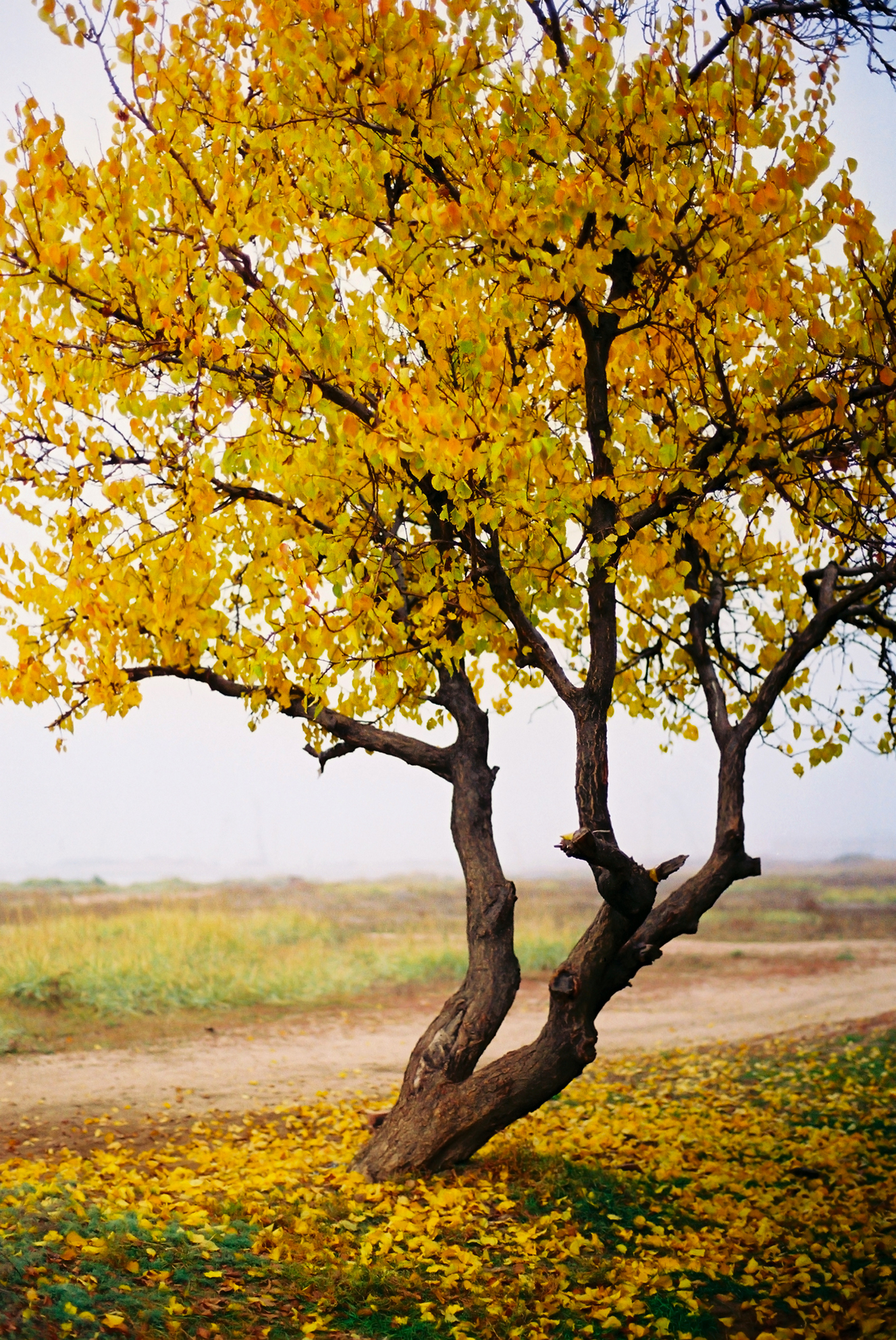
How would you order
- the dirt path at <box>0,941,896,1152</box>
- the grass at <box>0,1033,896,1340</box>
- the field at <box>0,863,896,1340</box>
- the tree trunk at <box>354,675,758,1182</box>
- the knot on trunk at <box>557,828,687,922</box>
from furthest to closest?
the dirt path at <box>0,941,896,1152</box>
the tree trunk at <box>354,675,758,1182</box>
the knot on trunk at <box>557,828,687,922</box>
the field at <box>0,863,896,1340</box>
the grass at <box>0,1033,896,1340</box>

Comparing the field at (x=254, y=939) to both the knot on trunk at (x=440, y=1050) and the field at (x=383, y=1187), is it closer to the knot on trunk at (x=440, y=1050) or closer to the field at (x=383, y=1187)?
the field at (x=383, y=1187)

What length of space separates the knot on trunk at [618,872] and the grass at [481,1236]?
2020mm

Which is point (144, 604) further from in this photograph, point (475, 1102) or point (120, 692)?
point (475, 1102)

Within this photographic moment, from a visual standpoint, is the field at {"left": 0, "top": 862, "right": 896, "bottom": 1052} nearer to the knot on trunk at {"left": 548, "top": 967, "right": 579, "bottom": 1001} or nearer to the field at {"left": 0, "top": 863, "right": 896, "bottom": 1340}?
the field at {"left": 0, "top": 863, "right": 896, "bottom": 1340}

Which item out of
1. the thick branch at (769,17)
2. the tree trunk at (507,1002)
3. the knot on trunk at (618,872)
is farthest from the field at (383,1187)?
the thick branch at (769,17)

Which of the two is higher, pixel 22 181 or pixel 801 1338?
pixel 22 181

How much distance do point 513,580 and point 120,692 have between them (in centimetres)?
311

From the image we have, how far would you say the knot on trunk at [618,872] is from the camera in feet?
19.5

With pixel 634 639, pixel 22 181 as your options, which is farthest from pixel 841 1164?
pixel 22 181

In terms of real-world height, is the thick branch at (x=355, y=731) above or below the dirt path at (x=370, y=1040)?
above

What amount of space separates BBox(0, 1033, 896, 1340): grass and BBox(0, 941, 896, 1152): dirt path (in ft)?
3.85

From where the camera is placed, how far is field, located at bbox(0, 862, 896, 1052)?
46.9 ft

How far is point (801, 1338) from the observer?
18.2 ft

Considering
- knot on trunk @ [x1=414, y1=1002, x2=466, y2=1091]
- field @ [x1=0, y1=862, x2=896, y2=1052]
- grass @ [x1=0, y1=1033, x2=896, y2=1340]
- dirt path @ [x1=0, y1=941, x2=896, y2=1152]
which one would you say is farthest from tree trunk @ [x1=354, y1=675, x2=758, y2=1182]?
field @ [x1=0, y1=862, x2=896, y2=1052]
